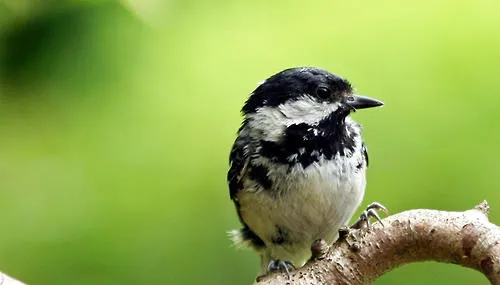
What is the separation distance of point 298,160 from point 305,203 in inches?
3.0

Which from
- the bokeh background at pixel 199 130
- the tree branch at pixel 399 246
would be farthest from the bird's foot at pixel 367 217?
the bokeh background at pixel 199 130

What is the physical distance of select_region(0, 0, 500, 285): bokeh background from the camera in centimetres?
177

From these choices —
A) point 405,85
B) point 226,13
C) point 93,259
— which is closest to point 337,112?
point 405,85

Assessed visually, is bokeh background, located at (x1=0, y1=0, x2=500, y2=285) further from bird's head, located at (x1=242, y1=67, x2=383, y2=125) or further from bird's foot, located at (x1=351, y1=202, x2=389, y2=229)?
bird's foot, located at (x1=351, y1=202, x2=389, y2=229)

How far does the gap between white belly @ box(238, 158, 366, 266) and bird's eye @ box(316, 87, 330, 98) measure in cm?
12

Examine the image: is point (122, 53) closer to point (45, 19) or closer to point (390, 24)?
point (45, 19)

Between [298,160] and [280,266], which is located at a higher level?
[298,160]

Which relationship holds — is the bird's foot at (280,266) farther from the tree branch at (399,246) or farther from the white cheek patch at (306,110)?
the white cheek patch at (306,110)

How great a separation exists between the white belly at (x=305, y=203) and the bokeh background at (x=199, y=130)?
0.24 m

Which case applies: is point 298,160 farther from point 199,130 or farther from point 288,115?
point 199,130

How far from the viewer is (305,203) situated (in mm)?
→ 1491

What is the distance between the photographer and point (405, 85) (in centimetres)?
183

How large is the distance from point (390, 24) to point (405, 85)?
0.51 feet

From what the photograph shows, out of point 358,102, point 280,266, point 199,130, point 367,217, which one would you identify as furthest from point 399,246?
point 199,130
